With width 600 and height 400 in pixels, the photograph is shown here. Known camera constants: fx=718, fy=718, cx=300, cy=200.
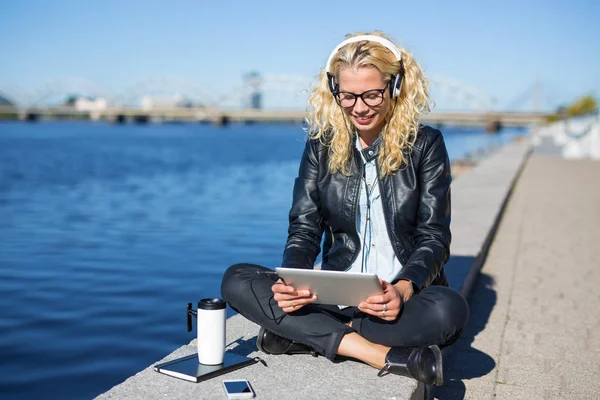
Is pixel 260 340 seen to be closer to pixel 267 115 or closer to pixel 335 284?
pixel 335 284

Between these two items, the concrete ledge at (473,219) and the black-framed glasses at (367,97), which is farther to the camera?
the concrete ledge at (473,219)

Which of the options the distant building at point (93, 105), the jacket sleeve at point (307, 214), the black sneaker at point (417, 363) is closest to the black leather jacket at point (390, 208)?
the jacket sleeve at point (307, 214)

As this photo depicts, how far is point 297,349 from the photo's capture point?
9.50 ft

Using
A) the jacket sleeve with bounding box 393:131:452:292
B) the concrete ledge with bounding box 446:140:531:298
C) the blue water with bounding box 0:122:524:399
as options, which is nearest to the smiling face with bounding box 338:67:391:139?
the jacket sleeve with bounding box 393:131:452:292

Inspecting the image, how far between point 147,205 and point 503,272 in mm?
7773

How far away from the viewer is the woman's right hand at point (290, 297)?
264cm

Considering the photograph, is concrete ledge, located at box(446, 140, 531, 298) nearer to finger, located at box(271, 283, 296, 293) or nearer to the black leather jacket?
the black leather jacket

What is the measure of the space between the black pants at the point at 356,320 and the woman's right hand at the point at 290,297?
0.15m

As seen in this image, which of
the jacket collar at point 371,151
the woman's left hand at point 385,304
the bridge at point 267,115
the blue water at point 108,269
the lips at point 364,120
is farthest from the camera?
the bridge at point 267,115

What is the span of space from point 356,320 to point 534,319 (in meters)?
1.79

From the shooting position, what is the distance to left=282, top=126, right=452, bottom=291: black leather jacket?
2963 mm

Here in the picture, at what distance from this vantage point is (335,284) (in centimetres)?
254

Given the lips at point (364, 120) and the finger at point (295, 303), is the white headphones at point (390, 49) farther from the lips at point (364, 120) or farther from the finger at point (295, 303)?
the finger at point (295, 303)

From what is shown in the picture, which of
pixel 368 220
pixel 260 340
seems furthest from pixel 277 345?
pixel 368 220
